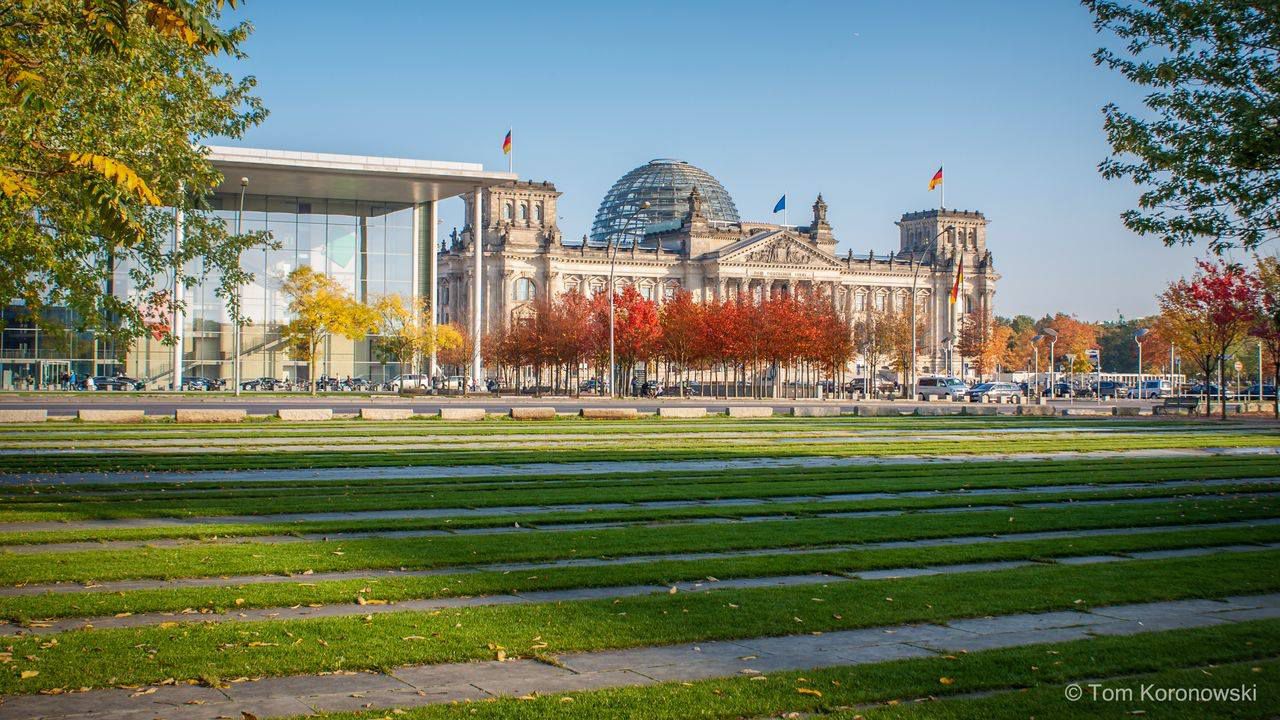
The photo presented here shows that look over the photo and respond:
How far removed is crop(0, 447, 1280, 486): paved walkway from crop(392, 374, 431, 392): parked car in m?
67.4

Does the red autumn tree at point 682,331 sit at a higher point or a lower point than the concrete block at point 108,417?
higher

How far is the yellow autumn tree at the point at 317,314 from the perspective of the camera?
8006cm

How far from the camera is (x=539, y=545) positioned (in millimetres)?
14680

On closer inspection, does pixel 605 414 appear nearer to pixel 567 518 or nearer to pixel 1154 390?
pixel 567 518

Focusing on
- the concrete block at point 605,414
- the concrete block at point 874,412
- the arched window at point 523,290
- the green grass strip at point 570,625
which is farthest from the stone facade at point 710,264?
the green grass strip at point 570,625

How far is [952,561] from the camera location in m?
13.9

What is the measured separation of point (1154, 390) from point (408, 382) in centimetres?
8204

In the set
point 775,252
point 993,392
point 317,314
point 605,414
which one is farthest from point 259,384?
point 775,252

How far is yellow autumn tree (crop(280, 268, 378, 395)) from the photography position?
80.1 meters

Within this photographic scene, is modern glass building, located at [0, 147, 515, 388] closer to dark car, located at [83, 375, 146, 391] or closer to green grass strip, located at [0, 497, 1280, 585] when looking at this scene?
dark car, located at [83, 375, 146, 391]

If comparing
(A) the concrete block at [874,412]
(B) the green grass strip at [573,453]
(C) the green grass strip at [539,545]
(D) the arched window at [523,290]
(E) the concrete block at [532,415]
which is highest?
(D) the arched window at [523,290]

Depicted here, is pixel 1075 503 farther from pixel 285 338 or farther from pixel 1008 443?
pixel 285 338

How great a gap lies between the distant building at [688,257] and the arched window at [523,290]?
13 centimetres

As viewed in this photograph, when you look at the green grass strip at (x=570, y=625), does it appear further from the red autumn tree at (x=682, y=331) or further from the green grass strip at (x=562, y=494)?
the red autumn tree at (x=682, y=331)
